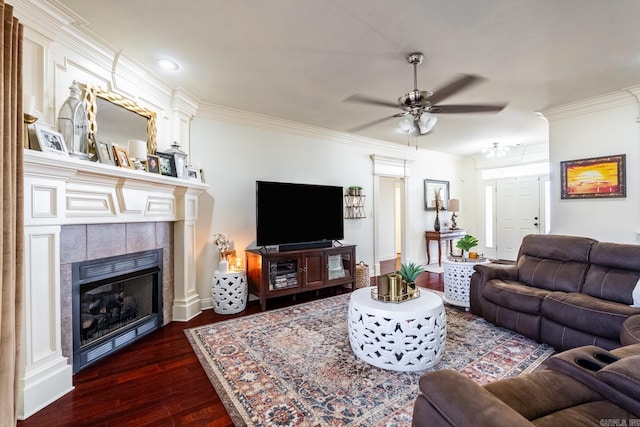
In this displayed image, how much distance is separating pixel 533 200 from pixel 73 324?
7603 millimetres

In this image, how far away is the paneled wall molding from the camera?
3.26 m

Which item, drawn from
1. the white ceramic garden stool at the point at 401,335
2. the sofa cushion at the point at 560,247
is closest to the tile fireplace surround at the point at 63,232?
the white ceramic garden stool at the point at 401,335

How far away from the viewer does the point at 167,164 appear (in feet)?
9.45

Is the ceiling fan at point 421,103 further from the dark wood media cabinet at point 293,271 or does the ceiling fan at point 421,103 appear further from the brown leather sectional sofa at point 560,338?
the dark wood media cabinet at point 293,271

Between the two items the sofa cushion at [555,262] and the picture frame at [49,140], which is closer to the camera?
the picture frame at [49,140]

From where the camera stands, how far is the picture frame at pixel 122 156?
240cm

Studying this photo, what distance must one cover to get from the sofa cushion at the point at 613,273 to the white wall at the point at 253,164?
3018mm

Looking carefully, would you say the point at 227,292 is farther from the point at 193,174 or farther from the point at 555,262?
the point at 555,262

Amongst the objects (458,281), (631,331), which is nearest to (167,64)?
(458,281)

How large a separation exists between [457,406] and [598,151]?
4278 millimetres

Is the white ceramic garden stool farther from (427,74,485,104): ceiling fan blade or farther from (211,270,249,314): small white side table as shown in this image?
(427,74,485,104): ceiling fan blade

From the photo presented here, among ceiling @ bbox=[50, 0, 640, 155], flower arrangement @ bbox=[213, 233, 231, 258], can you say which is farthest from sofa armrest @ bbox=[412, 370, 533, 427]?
flower arrangement @ bbox=[213, 233, 231, 258]

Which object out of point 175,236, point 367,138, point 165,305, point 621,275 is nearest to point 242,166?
point 175,236

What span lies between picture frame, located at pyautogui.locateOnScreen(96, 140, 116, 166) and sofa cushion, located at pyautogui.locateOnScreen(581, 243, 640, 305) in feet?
14.0
